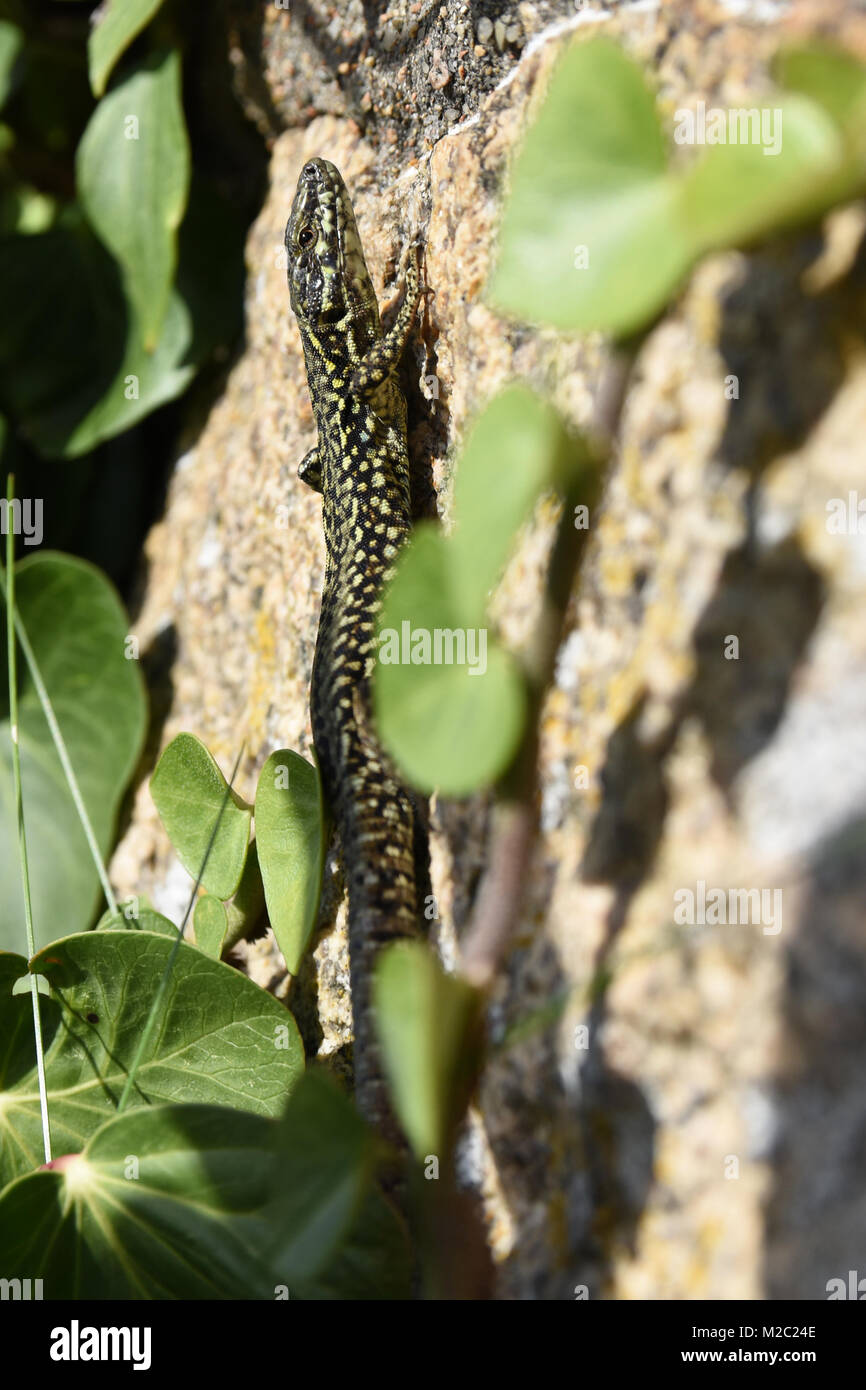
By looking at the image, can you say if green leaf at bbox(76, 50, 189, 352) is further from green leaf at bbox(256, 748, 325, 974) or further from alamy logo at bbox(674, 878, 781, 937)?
alamy logo at bbox(674, 878, 781, 937)

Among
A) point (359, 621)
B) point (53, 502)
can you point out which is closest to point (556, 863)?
point (359, 621)

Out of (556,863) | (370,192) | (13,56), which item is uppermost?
(13,56)

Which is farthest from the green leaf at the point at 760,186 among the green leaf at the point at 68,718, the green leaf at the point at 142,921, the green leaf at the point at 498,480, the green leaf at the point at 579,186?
the green leaf at the point at 68,718

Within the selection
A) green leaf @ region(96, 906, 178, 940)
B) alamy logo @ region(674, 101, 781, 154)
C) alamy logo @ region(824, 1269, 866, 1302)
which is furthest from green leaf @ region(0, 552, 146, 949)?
alamy logo @ region(824, 1269, 866, 1302)

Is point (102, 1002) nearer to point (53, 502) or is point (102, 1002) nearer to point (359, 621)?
point (359, 621)

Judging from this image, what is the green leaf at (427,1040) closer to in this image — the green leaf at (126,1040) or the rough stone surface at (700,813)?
the rough stone surface at (700,813)

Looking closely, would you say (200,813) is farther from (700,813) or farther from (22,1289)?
(700,813)
